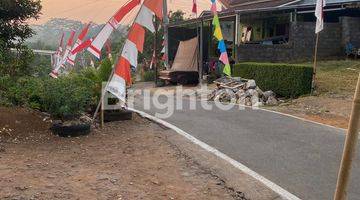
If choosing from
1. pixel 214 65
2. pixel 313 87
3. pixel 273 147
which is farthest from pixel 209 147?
pixel 214 65

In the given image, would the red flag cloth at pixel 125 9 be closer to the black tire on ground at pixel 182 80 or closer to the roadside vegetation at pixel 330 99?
the roadside vegetation at pixel 330 99

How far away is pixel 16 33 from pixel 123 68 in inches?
149

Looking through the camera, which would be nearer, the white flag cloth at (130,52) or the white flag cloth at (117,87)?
the white flag cloth at (117,87)

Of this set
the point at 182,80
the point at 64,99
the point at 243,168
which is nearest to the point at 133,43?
the point at 64,99

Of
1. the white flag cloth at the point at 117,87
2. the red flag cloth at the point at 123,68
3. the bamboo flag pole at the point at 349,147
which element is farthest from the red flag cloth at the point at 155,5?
the bamboo flag pole at the point at 349,147

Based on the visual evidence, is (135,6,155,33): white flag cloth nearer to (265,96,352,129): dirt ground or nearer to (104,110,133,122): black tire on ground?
(104,110,133,122): black tire on ground

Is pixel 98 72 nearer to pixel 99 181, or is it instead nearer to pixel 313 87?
pixel 99 181

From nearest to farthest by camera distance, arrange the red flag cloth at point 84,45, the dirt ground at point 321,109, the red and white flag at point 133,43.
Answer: the red and white flag at point 133,43 < the dirt ground at point 321,109 < the red flag cloth at point 84,45

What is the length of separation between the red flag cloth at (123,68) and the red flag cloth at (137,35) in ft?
1.45

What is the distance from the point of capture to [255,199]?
5.62 metres

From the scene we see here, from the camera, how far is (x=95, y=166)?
6711 millimetres

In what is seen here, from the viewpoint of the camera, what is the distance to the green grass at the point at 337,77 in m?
16.9

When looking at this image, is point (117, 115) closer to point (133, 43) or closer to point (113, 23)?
point (133, 43)

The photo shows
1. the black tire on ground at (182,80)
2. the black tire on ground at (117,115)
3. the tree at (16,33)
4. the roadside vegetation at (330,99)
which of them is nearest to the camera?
the black tire on ground at (117,115)
